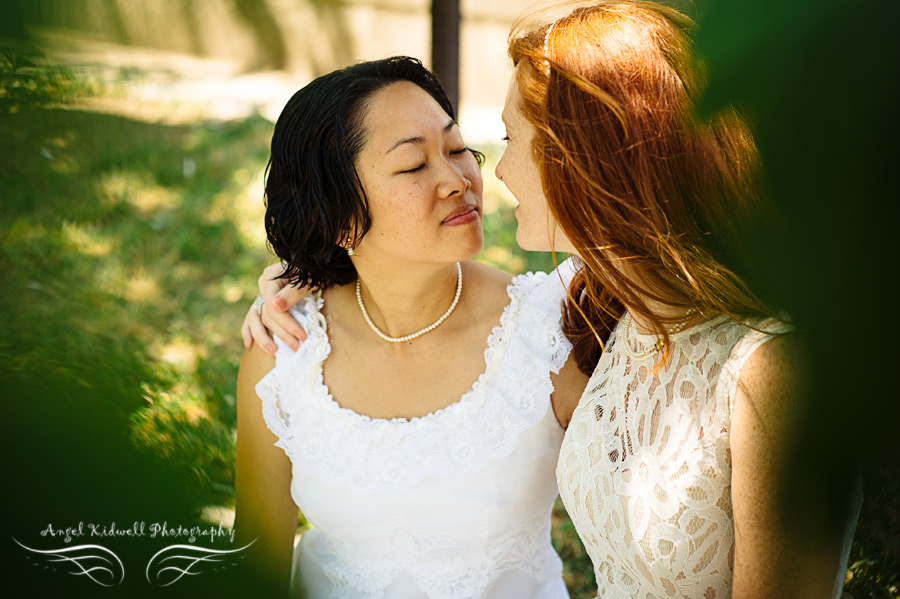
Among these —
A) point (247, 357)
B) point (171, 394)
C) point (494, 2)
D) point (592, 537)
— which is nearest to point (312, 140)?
point (247, 357)

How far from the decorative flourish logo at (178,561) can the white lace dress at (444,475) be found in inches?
64.0

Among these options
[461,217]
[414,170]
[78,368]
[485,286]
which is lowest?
[78,368]

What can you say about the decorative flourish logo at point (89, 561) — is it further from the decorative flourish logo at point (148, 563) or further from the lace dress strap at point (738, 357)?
the lace dress strap at point (738, 357)

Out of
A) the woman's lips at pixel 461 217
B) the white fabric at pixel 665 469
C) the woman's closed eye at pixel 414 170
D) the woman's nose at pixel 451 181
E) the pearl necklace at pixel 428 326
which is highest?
the woman's closed eye at pixel 414 170

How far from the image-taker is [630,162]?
4.21 ft

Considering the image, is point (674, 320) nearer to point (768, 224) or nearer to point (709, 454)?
point (709, 454)

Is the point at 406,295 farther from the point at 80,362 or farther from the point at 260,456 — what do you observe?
the point at 80,362

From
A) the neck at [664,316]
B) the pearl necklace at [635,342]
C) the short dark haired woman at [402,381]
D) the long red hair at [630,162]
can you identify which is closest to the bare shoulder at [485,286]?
the short dark haired woman at [402,381]

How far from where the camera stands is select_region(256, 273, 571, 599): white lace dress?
2.00m

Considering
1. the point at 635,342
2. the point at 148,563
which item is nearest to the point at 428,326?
the point at 635,342

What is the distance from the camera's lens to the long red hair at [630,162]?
4.04 ft

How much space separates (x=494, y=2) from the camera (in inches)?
272

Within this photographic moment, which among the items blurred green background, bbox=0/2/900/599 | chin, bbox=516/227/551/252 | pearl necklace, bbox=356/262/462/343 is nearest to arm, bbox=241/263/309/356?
pearl necklace, bbox=356/262/462/343

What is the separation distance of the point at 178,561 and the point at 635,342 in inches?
55.9
